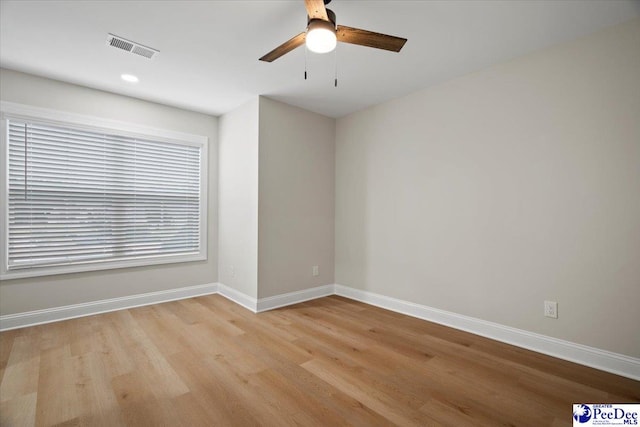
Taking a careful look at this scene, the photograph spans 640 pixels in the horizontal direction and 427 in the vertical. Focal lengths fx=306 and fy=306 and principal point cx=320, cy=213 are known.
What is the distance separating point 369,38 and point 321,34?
0.37 metres

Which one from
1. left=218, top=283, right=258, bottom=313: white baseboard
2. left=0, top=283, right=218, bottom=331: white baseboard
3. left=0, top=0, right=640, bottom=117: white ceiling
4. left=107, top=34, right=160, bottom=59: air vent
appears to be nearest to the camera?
left=0, top=0, right=640, bottom=117: white ceiling

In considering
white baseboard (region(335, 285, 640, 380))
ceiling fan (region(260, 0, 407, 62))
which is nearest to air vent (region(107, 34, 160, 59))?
ceiling fan (region(260, 0, 407, 62))

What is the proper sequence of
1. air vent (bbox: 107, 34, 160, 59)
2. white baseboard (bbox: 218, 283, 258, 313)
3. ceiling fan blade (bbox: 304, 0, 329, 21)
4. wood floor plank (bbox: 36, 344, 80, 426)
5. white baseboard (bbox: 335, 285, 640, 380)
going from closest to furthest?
ceiling fan blade (bbox: 304, 0, 329, 21)
wood floor plank (bbox: 36, 344, 80, 426)
white baseboard (bbox: 335, 285, 640, 380)
air vent (bbox: 107, 34, 160, 59)
white baseboard (bbox: 218, 283, 258, 313)

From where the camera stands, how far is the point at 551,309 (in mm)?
2568

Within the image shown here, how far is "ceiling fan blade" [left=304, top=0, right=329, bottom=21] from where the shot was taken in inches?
64.9

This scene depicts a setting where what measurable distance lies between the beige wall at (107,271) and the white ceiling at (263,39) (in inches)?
7.2

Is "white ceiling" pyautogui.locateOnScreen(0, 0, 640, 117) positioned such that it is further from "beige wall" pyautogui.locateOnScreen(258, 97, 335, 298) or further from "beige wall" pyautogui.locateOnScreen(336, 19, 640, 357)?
"beige wall" pyautogui.locateOnScreen(258, 97, 335, 298)

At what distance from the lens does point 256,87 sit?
3.45m

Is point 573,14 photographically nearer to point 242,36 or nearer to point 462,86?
point 462,86

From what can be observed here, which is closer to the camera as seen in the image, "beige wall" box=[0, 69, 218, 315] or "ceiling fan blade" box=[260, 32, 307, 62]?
"ceiling fan blade" box=[260, 32, 307, 62]

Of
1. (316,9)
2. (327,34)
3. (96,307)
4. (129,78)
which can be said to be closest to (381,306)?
(327,34)
